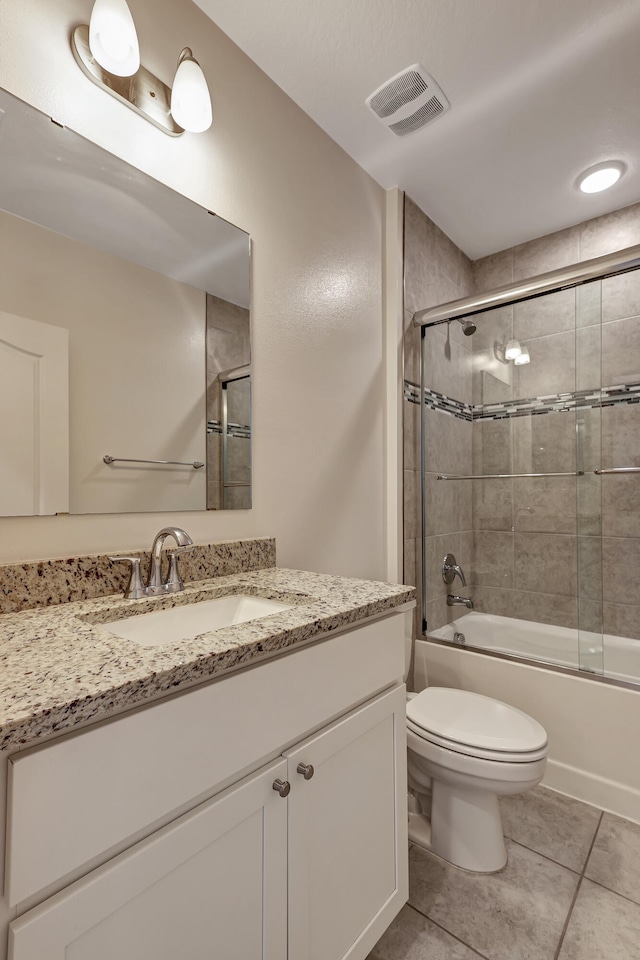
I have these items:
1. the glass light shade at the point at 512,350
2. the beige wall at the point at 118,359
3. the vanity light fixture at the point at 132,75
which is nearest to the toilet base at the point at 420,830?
the beige wall at the point at 118,359

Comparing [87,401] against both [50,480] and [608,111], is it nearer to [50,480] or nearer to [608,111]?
[50,480]

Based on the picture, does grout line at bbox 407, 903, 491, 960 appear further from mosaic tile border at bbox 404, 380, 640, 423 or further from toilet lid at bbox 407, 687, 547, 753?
mosaic tile border at bbox 404, 380, 640, 423

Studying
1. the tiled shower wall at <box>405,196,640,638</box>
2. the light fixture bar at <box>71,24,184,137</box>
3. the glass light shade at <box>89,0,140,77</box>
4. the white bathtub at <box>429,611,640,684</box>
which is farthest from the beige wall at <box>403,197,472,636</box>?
the glass light shade at <box>89,0,140,77</box>

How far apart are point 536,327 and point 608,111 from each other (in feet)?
2.66

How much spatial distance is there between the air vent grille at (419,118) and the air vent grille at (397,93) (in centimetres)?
6

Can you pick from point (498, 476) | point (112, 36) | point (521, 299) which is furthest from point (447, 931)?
point (112, 36)

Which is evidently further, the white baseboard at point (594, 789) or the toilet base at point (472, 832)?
the white baseboard at point (594, 789)

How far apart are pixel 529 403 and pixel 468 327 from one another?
49 cm

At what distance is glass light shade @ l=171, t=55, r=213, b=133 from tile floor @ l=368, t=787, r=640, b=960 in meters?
2.17

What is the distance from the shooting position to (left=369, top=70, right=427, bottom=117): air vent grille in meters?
1.57

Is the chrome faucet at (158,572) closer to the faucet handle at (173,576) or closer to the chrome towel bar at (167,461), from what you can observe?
the faucet handle at (173,576)

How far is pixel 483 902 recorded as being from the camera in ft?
4.32

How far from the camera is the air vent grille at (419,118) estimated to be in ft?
5.51

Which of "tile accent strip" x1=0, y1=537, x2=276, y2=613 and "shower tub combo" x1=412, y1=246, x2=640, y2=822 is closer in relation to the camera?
"tile accent strip" x1=0, y1=537, x2=276, y2=613
